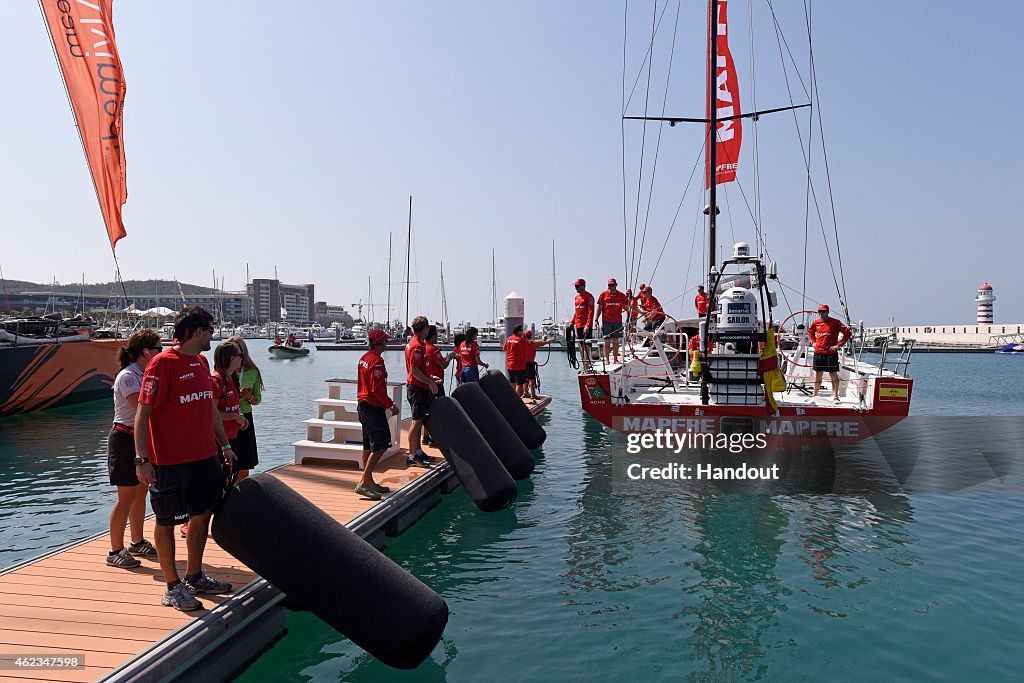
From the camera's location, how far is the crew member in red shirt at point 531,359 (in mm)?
16362

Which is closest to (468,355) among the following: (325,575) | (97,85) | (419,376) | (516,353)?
(419,376)

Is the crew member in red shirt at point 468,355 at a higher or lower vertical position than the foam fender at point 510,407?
higher

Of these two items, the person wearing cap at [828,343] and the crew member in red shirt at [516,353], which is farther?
the crew member in red shirt at [516,353]

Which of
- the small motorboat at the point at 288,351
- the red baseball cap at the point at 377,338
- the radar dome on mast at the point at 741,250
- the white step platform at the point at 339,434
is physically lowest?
the small motorboat at the point at 288,351

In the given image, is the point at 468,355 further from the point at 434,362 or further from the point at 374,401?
the point at 374,401

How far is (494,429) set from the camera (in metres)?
9.80

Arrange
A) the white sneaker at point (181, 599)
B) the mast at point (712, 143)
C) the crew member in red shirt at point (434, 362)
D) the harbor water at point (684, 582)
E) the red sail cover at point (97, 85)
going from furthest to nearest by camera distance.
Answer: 1. the mast at point (712, 143)
2. the crew member in red shirt at point (434, 362)
3. the red sail cover at point (97, 85)
4. the harbor water at point (684, 582)
5. the white sneaker at point (181, 599)

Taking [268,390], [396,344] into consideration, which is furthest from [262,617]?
[396,344]

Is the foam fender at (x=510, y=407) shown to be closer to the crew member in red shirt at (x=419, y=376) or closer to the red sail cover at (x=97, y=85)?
the crew member in red shirt at (x=419, y=376)

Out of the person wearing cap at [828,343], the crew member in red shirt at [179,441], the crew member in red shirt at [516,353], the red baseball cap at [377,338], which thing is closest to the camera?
the crew member in red shirt at [179,441]

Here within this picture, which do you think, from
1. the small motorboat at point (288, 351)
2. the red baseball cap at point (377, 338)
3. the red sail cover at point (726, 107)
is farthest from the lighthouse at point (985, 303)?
the red baseball cap at point (377, 338)

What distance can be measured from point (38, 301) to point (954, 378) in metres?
224

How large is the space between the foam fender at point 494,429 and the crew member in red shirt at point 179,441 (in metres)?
5.26

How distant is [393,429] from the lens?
10203 millimetres
